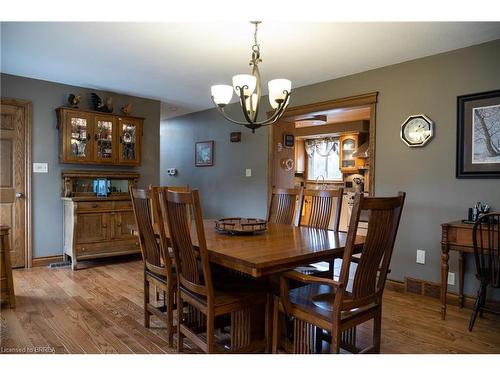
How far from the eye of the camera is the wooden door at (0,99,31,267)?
388 centimetres

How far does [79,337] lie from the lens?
2.31m

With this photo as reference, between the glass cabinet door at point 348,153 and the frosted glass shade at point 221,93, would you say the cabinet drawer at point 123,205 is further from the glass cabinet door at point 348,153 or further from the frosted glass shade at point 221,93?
the glass cabinet door at point 348,153

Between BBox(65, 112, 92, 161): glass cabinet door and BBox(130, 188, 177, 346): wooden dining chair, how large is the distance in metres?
2.36

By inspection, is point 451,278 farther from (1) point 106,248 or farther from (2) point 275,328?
(1) point 106,248

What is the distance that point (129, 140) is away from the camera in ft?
15.4

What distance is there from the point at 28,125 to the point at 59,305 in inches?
92.0

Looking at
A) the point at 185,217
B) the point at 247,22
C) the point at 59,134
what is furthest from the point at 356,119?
the point at 185,217

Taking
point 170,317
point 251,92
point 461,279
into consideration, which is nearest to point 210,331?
point 170,317

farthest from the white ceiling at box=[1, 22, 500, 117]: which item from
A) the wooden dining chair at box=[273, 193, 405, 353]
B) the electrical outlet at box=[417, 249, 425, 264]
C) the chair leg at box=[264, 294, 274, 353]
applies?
the chair leg at box=[264, 294, 274, 353]

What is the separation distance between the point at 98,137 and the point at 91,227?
1.18m

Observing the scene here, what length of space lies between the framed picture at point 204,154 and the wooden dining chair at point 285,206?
273 centimetres

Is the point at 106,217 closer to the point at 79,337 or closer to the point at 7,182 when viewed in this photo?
the point at 7,182

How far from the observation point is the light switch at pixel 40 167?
162 inches

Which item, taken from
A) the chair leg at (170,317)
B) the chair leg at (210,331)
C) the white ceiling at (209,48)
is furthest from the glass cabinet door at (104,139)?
the chair leg at (210,331)
